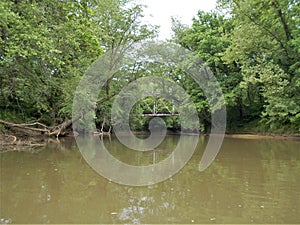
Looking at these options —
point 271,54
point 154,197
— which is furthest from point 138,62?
point 154,197

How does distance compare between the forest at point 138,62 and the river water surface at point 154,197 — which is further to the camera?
the forest at point 138,62

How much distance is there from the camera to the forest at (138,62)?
7.38m

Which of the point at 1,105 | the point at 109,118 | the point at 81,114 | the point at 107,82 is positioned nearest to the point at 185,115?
the point at 109,118

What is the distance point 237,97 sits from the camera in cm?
1950

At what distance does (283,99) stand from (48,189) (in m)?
13.7

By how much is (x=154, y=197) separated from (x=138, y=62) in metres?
15.2

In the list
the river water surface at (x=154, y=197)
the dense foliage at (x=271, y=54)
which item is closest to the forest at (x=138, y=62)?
the dense foliage at (x=271, y=54)

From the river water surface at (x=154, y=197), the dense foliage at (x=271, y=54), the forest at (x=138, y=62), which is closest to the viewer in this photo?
the river water surface at (x=154, y=197)

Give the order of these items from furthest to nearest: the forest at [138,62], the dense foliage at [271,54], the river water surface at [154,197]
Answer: the dense foliage at [271,54] → the forest at [138,62] → the river water surface at [154,197]

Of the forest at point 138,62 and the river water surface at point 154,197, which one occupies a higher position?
the forest at point 138,62

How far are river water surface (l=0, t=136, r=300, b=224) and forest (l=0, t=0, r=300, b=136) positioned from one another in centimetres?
376

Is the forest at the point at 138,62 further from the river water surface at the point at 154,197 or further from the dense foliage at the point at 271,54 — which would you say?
the river water surface at the point at 154,197

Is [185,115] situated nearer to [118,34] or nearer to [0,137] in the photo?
[118,34]

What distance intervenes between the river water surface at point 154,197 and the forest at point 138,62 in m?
3.76
